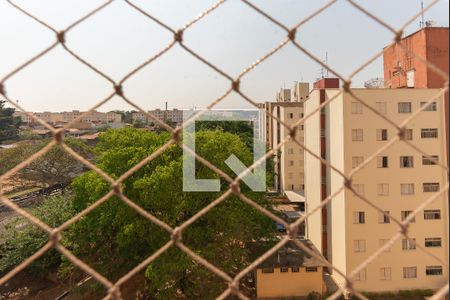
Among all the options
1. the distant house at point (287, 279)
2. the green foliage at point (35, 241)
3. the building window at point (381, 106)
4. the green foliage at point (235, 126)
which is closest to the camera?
the green foliage at point (35, 241)

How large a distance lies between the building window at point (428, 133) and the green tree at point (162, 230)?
3.64 m

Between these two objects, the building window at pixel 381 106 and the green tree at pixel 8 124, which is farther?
the green tree at pixel 8 124

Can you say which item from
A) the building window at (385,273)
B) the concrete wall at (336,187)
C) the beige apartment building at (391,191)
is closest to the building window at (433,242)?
the beige apartment building at (391,191)

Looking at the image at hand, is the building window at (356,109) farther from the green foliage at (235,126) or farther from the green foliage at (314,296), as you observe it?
the green foliage at (235,126)

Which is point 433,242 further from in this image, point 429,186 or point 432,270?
point 429,186

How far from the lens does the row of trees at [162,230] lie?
17.5 feet

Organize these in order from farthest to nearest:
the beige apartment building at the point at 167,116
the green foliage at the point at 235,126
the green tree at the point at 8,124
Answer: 1. the green tree at the point at 8,124
2. the green foliage at the point at 235,126
3. the beige apartment building at the point at 167,116

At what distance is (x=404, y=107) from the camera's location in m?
7.47

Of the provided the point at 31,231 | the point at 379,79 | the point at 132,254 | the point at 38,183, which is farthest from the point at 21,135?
the point at 379,79

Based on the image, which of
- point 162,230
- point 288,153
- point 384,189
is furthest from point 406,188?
point 288,153

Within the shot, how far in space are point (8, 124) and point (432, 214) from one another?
1698 cm

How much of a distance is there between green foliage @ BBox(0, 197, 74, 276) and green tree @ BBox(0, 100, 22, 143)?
33.7ft

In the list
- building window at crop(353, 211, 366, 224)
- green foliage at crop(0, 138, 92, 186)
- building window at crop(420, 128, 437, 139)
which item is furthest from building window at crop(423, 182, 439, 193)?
green foliage at crop(0, 138, 92, 186)

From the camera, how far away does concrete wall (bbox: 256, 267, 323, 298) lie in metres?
7.21
